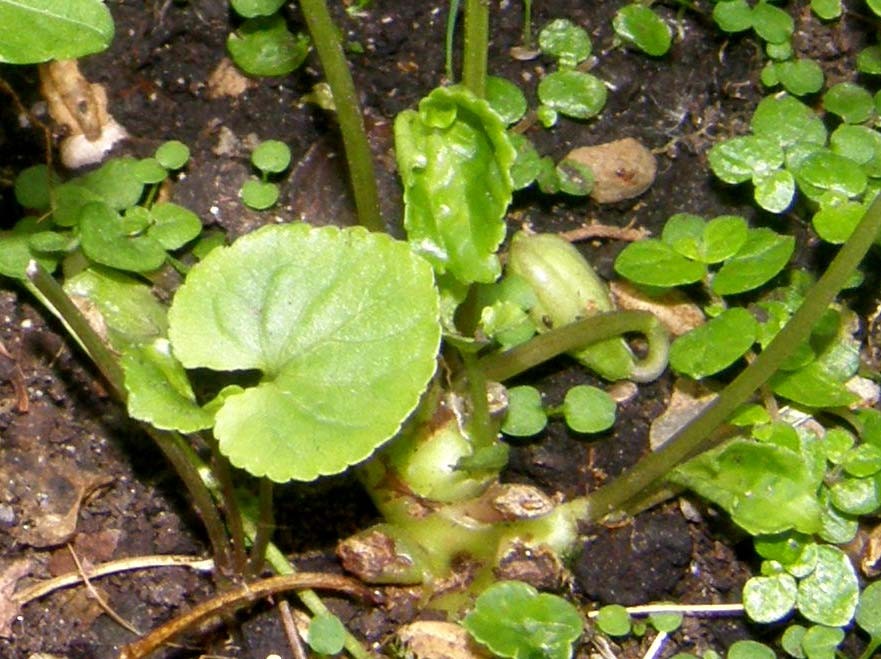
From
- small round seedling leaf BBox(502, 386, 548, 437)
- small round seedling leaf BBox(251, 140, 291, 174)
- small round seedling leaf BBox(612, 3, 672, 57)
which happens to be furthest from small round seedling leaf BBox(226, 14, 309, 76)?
small round seedling leaf BBox(502, 386, 548, 437)

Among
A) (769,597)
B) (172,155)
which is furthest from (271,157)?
(769,597)

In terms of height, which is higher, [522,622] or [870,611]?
[522,622]

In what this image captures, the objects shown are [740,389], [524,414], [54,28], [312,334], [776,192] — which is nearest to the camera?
[54,28]

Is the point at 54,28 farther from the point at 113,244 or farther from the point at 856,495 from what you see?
the point at 856,495

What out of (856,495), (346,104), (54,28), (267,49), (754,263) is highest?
(54,28)

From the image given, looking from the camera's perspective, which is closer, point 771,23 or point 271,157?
point 271,157

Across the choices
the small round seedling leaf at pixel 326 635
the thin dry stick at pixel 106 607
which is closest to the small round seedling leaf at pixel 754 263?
the small round seedling leaf at pixel 326 635

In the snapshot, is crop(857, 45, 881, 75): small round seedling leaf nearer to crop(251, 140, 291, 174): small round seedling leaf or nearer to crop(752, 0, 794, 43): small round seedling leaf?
crop(752, 0, 794, 43): small round seedling leaf

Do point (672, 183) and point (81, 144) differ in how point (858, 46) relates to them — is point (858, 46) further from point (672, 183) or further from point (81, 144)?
point (81, 144)
